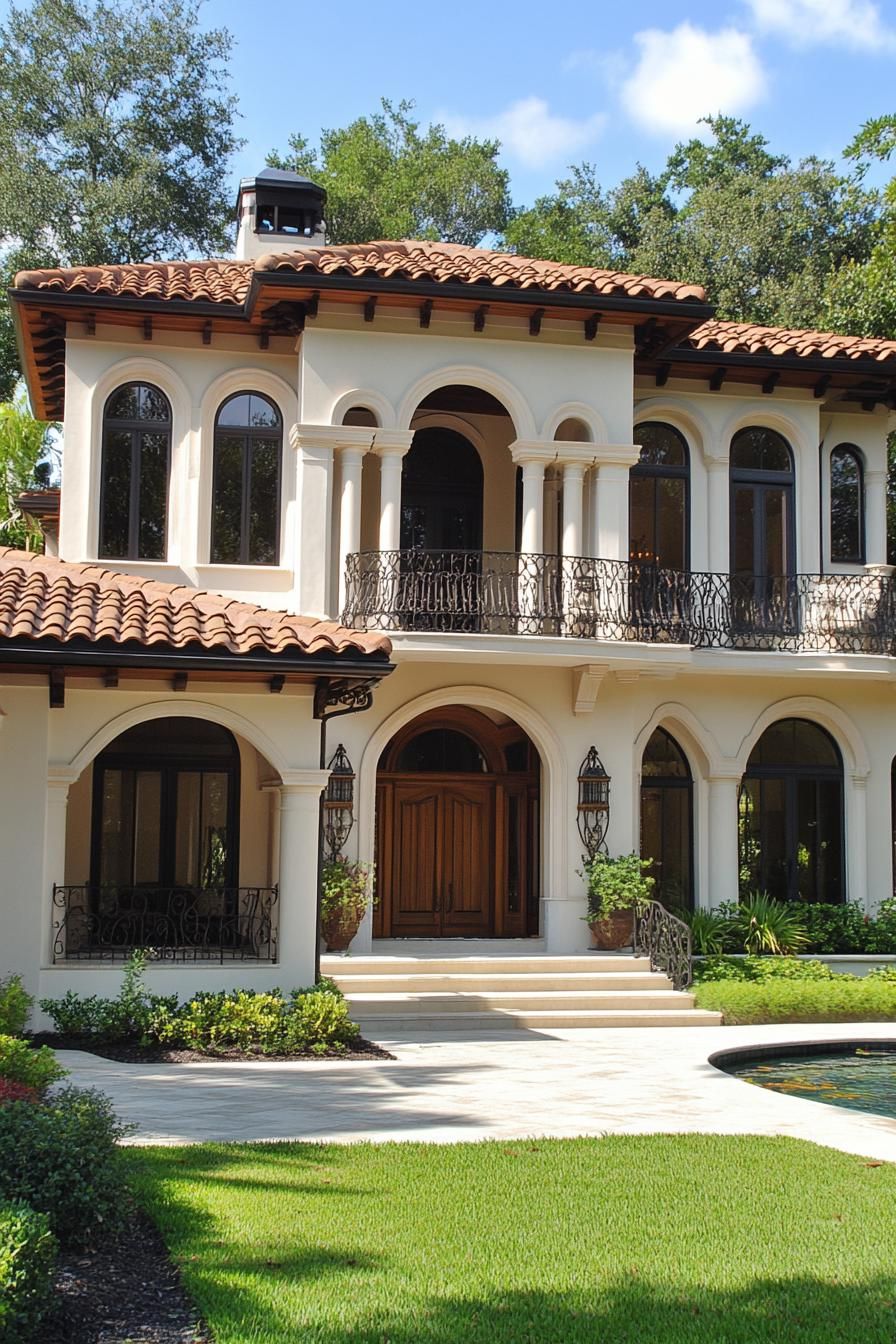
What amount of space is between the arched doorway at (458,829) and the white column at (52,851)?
20.5ft

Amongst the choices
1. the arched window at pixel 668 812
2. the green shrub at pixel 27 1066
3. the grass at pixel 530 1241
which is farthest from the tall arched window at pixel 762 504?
the green shrub at pixel 27 1066

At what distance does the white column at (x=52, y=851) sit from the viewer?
49.9ft

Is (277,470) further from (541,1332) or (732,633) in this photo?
(541,1332)

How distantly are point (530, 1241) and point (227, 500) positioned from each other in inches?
575

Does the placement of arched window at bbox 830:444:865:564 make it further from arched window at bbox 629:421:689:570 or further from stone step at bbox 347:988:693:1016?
stone step at bbox 347:988:693:1016

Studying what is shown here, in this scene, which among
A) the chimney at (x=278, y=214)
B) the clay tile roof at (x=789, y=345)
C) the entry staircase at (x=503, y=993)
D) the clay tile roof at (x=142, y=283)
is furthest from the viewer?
the chimney at (x=278, y=214)

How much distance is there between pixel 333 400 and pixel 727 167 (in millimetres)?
25766

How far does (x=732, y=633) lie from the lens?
21.5 metres

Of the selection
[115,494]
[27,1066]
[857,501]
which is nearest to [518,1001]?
[27,1066]

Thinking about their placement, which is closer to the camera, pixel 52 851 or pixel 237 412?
pixel 52 851

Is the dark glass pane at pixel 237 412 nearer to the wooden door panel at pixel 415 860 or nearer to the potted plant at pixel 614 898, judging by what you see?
the wooden door panel at pixel 415 860

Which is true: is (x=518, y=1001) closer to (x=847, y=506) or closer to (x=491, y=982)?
(x=491, y=982)

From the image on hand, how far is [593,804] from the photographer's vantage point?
20016 mm

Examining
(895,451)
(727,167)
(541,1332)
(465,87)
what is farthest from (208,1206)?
(727,167)
